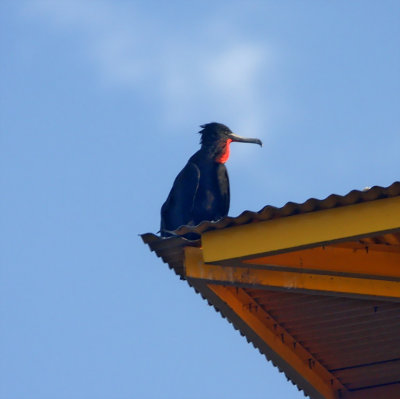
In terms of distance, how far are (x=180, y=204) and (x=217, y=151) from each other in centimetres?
93

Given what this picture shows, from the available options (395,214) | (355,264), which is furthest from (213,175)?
(395,214)

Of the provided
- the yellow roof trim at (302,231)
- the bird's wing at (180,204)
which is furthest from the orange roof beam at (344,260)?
the bird's wing at (180,204)

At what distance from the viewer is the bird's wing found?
10.8 meters

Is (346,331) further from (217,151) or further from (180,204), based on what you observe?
(217,151)

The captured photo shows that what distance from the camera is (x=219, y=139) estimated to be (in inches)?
457

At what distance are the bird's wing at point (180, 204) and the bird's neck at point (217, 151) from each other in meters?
0.50

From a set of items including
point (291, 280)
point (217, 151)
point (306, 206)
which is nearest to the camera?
point (306, 206)

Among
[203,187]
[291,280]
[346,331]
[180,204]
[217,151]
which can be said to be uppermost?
[217,151]

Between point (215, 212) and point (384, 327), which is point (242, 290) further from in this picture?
point (215, 212)

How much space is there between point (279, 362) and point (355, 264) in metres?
1.29

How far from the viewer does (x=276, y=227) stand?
6539 mm

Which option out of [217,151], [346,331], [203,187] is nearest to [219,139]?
[217,151]

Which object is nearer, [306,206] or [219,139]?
[306,206]

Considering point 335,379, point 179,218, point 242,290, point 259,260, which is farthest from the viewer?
point 179,218
